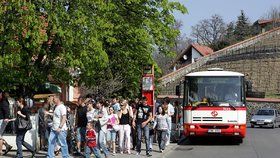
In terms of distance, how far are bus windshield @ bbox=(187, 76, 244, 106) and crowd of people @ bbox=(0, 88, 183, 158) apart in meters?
2.70

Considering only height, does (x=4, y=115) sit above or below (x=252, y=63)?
below

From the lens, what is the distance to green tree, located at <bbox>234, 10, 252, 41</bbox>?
396 feet

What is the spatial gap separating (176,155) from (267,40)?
8136 cm

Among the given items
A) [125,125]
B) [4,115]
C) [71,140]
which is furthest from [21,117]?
[125,125]

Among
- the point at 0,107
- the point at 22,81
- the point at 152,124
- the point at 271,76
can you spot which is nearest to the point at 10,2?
the point at 22,81

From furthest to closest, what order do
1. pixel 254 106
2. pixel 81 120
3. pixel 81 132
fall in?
pixel 254 106
pixel 81 132
pixel 81 120

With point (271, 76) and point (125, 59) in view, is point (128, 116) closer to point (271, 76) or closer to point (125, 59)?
point (125, 59)

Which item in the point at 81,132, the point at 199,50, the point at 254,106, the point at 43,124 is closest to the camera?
the point at 81,132

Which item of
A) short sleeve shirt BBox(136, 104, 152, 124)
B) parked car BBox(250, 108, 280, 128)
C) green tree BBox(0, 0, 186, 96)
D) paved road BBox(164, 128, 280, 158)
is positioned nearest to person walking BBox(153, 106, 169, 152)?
paved road BBox(164, 128, 280, 158)

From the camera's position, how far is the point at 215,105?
2381cm

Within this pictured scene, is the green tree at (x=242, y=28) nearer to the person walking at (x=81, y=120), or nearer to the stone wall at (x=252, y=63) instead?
the stone wall at (x=252, y=63)

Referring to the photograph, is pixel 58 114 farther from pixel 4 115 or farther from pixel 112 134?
pixel 112 134

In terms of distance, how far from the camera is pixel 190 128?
24.0 metres

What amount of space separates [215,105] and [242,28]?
10140 centimetres
